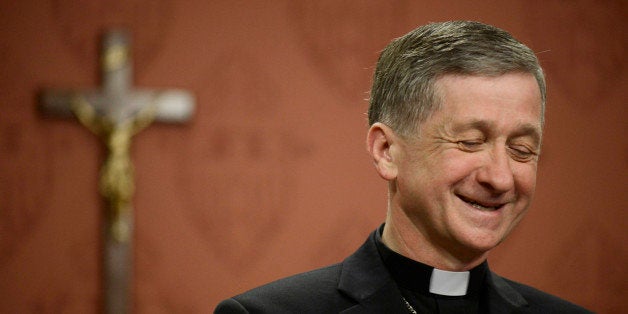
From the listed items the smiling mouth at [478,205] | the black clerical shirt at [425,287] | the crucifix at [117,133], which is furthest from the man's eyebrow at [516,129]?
the crucifix at [117,133]

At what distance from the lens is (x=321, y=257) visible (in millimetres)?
2816

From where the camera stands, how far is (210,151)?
2.73 m

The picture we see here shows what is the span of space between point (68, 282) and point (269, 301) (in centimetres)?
143

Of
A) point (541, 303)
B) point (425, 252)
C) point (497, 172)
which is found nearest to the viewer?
point (497, 172)

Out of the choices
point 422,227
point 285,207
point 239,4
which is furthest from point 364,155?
point 422,227

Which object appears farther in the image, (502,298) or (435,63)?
(502,298)

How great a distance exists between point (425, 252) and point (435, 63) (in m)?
0.30

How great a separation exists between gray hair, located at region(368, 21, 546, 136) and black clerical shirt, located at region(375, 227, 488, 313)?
212mm

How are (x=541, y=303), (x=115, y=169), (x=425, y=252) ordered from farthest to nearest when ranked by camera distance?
1. (x=115, y=169)
2. (x=541, y=303)
3. (x=425, y=252)

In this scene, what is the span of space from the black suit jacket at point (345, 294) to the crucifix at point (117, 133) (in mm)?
1308

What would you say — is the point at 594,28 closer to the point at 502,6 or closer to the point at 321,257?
the point at 502,6

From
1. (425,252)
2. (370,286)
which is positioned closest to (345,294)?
(370,286)

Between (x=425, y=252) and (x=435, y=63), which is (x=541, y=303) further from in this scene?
(x=435, y=63)

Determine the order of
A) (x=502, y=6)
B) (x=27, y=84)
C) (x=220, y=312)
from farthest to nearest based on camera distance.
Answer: (x=502, y=6), (x=27, y=84), (x=220, y=312)
